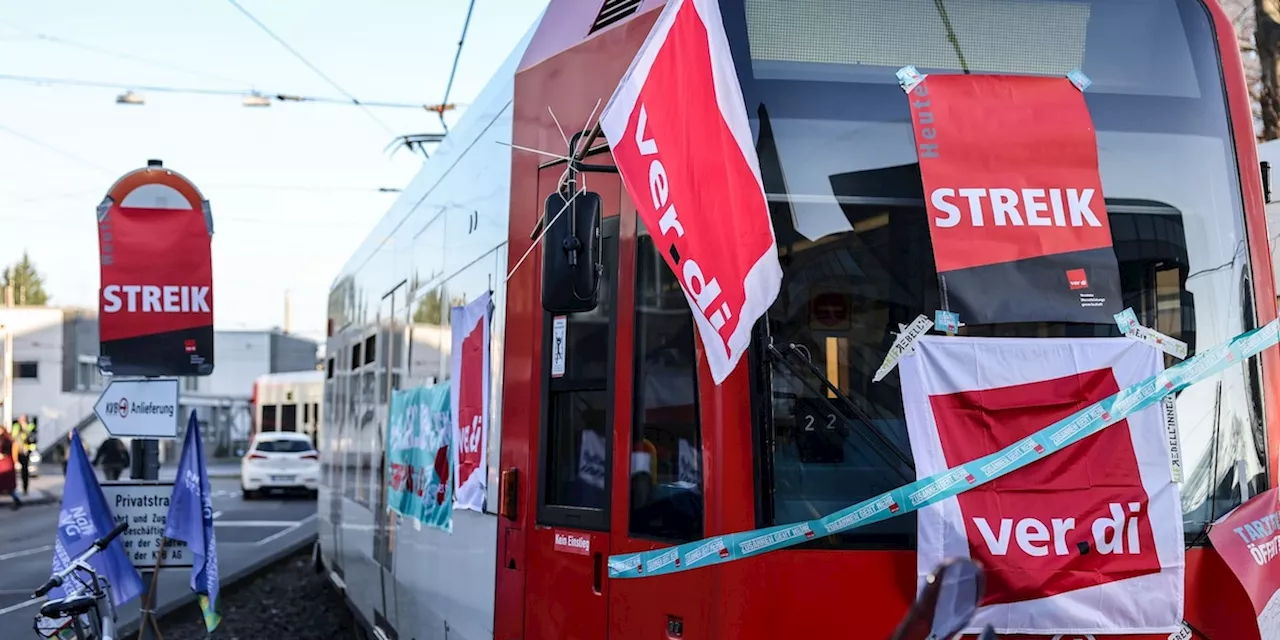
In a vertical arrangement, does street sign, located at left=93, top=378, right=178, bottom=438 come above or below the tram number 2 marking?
above

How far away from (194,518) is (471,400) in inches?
139

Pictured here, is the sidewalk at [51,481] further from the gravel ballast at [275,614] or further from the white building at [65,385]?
the white building at [65,385]

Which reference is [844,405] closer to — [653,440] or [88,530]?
[653,440]

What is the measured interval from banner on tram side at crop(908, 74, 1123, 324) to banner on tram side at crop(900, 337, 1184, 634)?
0.47ft

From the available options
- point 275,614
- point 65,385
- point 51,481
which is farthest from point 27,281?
point 275,614

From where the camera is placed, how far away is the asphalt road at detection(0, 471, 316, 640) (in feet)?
46.9

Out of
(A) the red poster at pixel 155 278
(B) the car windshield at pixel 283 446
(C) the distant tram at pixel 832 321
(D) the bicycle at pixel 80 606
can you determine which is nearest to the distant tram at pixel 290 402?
(B) the car windshield at pixel 283 446

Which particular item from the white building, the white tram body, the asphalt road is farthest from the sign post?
the white building

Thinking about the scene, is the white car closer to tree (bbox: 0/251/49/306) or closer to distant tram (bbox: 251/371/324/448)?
distant tram (bbox: 251/371/324/448)

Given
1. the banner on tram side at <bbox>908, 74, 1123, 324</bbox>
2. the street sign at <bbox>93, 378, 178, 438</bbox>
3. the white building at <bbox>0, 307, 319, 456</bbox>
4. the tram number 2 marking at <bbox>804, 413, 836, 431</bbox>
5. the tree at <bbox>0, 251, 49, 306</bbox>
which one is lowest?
the tram number 2 marking at <bbox>804, 413, 836, 431</bbox>

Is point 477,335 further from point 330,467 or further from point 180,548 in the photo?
point 330,467

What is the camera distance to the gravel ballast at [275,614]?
41.7ft

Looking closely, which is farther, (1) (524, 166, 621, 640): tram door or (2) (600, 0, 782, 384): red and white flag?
(1) (524, 166, 621, 640): tram door

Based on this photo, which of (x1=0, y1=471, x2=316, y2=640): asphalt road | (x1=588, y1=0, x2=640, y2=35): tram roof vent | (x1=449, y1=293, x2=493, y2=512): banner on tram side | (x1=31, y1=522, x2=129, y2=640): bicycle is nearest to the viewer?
(x1=588, y1=0, x2=640, y2=35): tram roof vent
